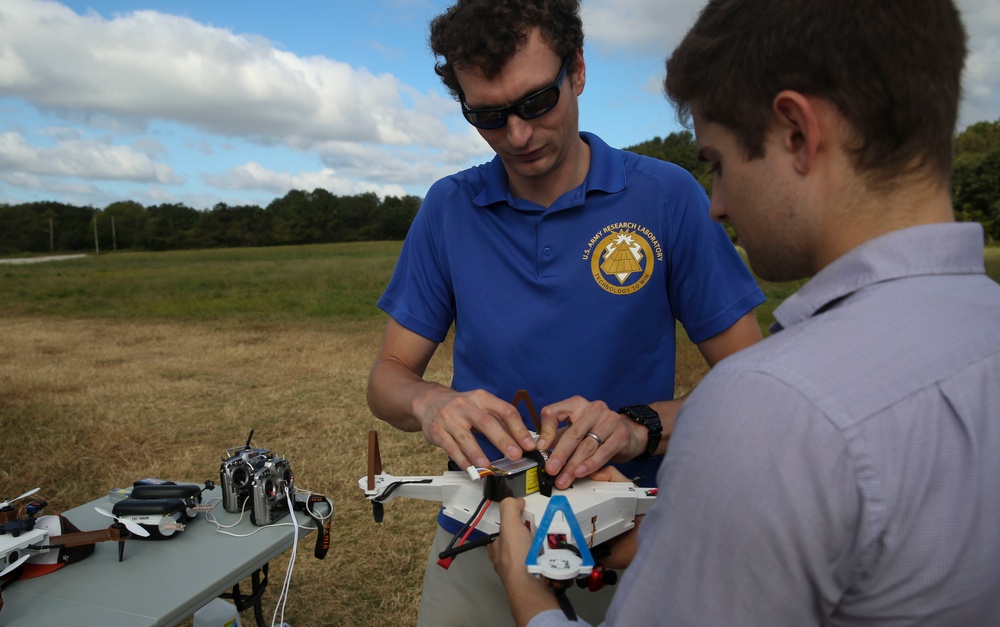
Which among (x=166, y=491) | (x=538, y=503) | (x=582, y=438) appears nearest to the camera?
(x=538, y=503)

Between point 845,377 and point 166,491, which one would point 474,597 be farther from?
point 845,377

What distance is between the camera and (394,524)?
557cm

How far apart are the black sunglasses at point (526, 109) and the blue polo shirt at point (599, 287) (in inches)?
9.8

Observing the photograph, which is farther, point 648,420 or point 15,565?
point 15,565

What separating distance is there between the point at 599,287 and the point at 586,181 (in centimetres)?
35

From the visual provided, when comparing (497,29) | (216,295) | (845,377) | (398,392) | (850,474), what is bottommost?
(216,295)

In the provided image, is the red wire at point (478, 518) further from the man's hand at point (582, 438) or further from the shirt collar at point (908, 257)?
the shirt collar at point (908, 257)

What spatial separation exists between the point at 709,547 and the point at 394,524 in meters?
5.05

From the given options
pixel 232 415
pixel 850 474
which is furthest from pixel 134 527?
pixel 232 415

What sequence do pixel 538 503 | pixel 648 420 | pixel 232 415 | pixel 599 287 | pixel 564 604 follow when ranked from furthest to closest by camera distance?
1. pixel 232 415
2. pixel 599 287
3. pixel 648 420
4. pixel 538 503
5. pixel 564 604

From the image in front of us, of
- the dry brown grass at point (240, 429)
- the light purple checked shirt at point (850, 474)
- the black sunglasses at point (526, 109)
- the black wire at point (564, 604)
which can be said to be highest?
the black sunglasses at point (526, 109)

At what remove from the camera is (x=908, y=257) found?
0.92m

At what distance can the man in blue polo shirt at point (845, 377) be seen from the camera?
2.61ft

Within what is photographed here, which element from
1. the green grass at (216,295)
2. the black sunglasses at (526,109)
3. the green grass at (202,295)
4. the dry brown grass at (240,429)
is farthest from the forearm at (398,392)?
the green grass at (202,295)
